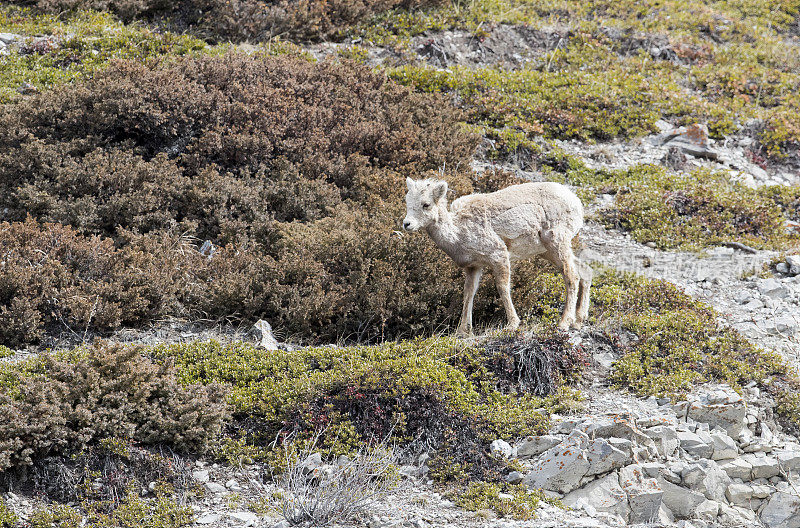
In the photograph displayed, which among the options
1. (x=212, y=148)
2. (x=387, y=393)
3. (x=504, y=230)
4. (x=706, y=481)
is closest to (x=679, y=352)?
(x=706, y=481)

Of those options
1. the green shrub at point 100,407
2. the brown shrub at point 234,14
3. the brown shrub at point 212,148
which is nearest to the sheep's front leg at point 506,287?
the brown shrub at point 212,148

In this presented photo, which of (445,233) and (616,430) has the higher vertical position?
(445,233)

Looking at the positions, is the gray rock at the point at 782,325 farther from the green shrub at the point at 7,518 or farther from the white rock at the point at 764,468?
the green shrub at the point at 7,518

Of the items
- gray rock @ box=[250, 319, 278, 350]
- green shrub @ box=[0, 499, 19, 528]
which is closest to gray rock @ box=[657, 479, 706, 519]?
gray rock @ box=[250, 319, 278, 350]

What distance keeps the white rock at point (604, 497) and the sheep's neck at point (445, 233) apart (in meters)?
3.25

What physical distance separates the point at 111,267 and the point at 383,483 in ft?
16.0

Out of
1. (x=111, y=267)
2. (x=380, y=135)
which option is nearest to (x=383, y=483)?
(x=111, y=267)

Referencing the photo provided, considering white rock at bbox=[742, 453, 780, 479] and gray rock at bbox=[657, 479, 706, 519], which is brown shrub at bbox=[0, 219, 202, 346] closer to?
gray rock at bbox=[657, 479, 706, 519]

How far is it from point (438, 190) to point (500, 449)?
306cm

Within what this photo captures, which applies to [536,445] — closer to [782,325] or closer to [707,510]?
[707,510]

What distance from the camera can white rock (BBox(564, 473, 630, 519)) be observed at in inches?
261

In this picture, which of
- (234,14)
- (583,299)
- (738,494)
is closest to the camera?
(738,494)

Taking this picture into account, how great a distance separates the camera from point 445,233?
29.5 ft

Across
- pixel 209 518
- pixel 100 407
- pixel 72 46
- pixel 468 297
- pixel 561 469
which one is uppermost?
pixel 72 46
